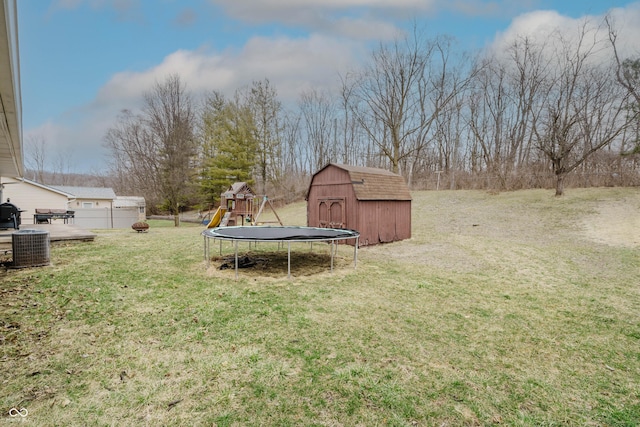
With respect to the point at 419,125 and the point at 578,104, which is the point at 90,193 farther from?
the point at 578,104

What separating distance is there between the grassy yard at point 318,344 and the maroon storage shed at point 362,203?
2.98 metres

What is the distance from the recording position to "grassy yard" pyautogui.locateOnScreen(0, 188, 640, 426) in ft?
7.86

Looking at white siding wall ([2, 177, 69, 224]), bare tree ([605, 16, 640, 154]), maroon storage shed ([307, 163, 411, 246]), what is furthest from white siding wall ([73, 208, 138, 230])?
bare tree ([605, 16, 640, 154])

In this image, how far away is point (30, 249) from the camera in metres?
6.15

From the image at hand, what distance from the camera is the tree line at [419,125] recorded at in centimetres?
1805

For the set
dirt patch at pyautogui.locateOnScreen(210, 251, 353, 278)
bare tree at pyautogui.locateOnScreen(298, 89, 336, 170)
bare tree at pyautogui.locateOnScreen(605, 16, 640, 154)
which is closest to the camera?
dirt patch at pyautogui.locateOnScreen(210, 251, 353, 278)

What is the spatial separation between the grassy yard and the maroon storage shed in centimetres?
298

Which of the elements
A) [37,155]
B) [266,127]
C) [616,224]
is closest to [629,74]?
[616,224]

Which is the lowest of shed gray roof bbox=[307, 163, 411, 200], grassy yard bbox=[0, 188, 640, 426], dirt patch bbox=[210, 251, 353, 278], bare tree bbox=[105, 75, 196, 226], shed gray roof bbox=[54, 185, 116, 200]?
grassy yard bbox=[0, 188, 640, 426]

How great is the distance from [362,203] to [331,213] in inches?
52.0

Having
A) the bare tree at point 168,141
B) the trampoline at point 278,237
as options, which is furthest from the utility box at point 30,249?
the bare tree at point 168,141

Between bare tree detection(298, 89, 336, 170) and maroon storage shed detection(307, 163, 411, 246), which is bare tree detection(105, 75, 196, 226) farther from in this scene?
maroon storage shed detection(307, 163, 411, 246)

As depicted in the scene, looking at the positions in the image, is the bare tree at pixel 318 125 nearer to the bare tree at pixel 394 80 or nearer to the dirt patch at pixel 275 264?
the bare tree at pixel 394 80

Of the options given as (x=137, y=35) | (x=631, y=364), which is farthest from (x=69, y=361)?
(x=137, y=35)
